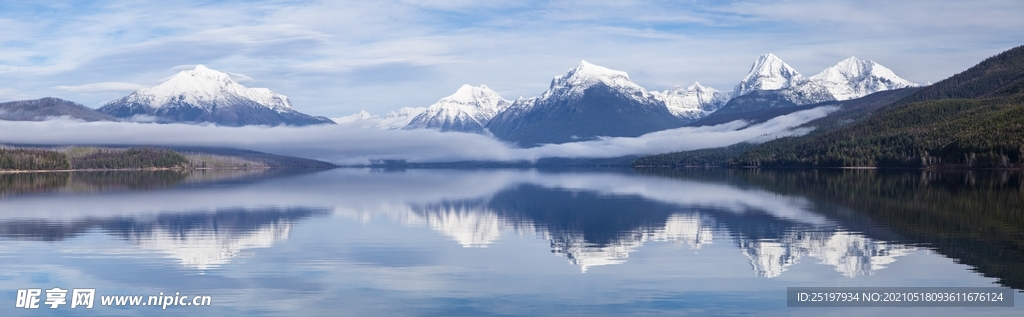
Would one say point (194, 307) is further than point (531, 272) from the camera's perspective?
No

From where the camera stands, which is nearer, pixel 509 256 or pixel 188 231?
pixel 509 256

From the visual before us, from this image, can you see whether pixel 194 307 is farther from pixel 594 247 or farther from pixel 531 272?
pixel 594 247

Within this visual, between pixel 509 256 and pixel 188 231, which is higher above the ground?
pixel 188 231

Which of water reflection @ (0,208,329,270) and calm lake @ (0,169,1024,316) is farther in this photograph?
water reflection @ (0,208,329,270)

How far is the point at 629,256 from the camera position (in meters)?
42.0

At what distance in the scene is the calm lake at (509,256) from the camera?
31031 mm

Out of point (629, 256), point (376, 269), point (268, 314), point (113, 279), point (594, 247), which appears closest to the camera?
point (268, 314)

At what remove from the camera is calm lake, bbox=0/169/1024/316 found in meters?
31.0

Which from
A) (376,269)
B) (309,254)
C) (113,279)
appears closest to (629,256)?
(376,269)

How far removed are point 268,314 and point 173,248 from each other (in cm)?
1882

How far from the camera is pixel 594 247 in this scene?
45719mm

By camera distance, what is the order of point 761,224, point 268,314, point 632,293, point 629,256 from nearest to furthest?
1. point 268,314
2. point 632,293
3. point 629,256
4. point 761,224

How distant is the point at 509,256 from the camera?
42562mm

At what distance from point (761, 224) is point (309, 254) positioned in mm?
27816
